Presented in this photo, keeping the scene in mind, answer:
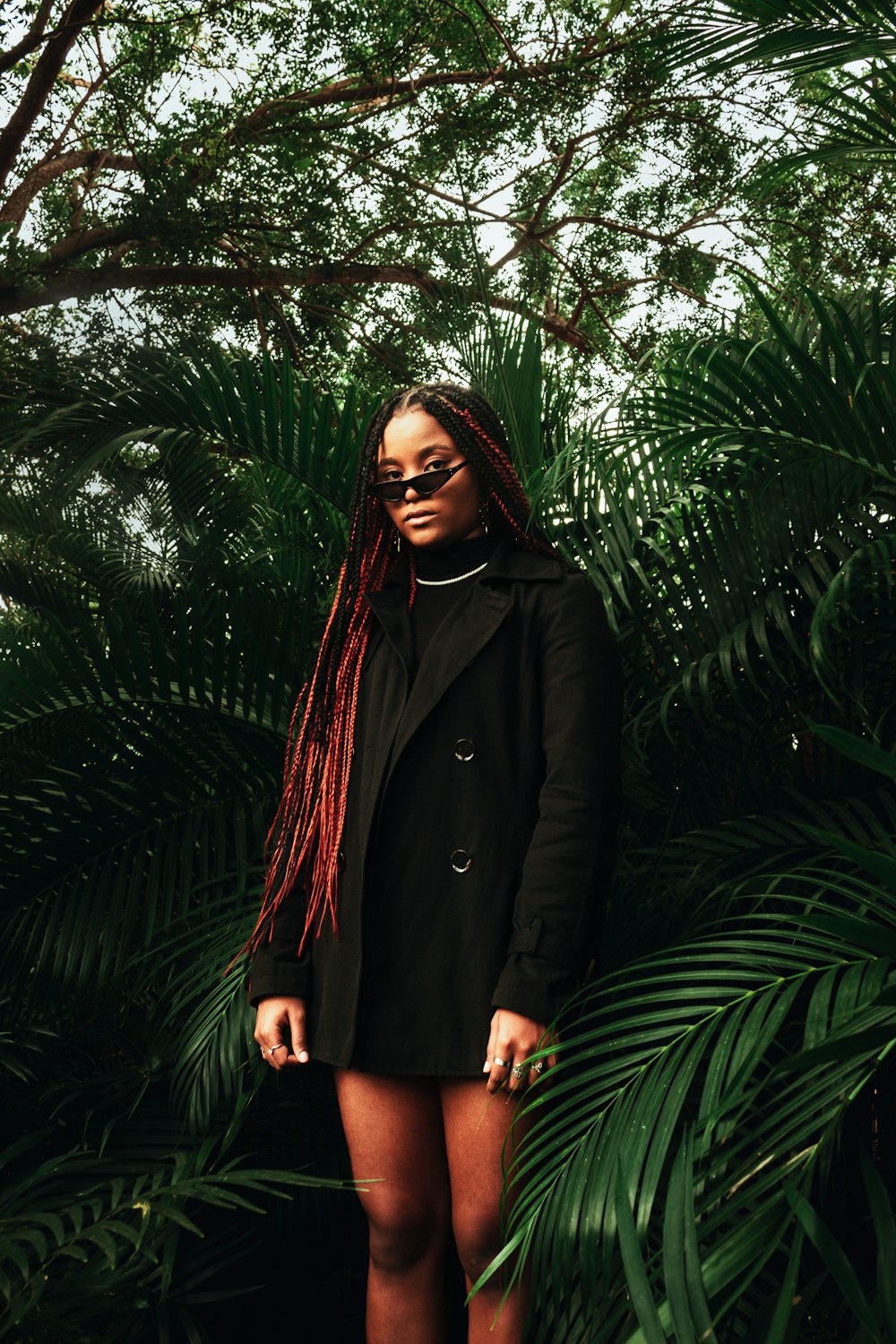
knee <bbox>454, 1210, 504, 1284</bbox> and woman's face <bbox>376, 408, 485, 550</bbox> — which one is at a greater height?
woman's face <bbox>376, 408, 485, 550</bbox>

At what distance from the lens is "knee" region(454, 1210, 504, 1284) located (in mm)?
1543

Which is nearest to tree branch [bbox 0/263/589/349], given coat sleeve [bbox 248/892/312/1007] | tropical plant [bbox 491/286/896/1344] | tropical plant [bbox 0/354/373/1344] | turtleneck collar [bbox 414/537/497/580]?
tropical plant [bbox 0/354/373/1344]

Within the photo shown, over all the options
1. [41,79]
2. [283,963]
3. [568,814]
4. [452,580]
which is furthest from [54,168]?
[568,814]

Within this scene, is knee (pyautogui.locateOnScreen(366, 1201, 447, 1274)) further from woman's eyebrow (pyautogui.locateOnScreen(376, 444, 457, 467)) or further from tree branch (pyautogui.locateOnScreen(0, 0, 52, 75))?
tree branch (pyautogui.locateOnScreen(0, 0, 52, 75))

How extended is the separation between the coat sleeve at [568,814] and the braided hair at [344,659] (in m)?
0.23

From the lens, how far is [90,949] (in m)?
2.18

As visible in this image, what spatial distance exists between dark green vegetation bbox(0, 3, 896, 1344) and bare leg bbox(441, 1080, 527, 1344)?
5 centimetres

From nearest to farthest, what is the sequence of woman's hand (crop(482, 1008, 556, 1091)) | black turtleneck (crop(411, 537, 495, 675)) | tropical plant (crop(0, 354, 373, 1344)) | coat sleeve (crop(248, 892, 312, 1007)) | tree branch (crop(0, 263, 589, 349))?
woman's hand (crop(482, 1008, 556, 1091)) → coat sleeve (crop(248, 892, 312, 1007)) → black turtleneck (crop(411, 537, 495, 675)) → tropical plant (crop(0, 354, 373, 1344)) → tree branch (crop(0, 263, 589, 349))

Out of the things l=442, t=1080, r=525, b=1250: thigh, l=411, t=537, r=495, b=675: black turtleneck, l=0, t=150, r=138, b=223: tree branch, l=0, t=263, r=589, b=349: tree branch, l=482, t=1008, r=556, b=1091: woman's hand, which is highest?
l=0, t=150, r=138, b=223: tree branch

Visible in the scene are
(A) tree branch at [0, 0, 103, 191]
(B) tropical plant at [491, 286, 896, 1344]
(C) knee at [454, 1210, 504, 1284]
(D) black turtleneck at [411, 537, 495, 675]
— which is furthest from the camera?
(A) tree branch at [0, 0, 103, 191]

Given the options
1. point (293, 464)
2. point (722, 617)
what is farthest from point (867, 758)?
point (293, 464)

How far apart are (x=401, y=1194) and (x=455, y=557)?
869 millimetres

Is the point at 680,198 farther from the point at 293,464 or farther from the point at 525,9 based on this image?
the point at 293,464

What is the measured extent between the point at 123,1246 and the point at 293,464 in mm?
1592
